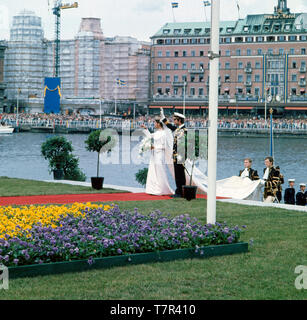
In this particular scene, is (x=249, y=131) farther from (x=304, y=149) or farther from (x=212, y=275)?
(x=212, y=275)

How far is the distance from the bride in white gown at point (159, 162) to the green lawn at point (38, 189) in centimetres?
120

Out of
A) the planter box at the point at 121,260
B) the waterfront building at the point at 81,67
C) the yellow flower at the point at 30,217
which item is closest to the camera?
the planter box at the point at 121,260

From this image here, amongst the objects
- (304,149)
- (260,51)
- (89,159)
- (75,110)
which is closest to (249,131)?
(304,149)

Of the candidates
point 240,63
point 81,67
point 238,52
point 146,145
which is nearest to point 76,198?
point 146,145

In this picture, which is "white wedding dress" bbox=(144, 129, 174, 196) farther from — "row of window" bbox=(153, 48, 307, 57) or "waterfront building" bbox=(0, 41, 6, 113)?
"waterfront building" bbox=(0, 41, 6, 113)

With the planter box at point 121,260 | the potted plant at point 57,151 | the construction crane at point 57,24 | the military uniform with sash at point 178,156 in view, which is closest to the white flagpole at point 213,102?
the planter box at point 121,260

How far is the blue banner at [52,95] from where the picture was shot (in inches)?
3841

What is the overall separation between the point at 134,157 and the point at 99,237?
138 ft

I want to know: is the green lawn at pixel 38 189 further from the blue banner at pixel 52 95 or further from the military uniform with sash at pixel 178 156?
the blue banner at pixel 52 95

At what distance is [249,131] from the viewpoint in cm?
7531

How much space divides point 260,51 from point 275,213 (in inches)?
3402

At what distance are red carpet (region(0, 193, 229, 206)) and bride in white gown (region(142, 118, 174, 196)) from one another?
268mm

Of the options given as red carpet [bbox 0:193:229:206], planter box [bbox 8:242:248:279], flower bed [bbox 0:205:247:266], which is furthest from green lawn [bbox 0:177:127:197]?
planter box [bbox 8:242:248:279]

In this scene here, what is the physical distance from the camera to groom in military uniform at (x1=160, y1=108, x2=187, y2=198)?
1339 cm
